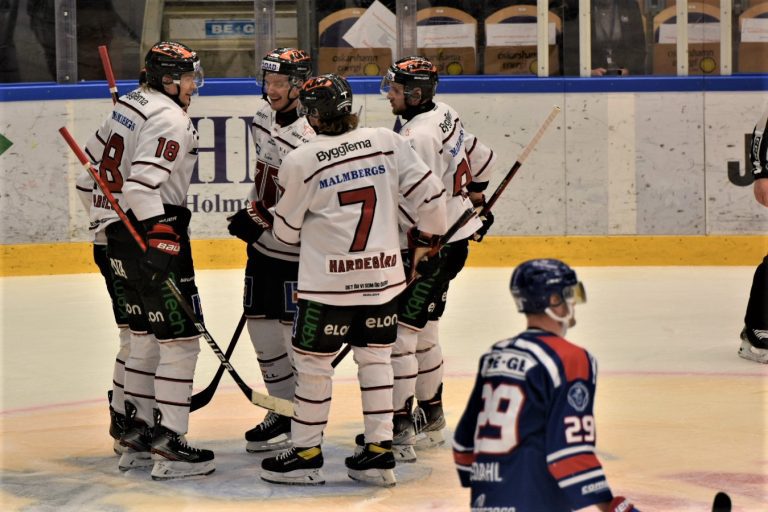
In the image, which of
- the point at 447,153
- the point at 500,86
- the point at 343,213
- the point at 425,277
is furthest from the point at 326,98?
the point at 500,86

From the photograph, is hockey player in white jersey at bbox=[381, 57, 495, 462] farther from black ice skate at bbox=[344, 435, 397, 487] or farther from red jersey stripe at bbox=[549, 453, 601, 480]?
red jersey stripe at bbox=[549, 453, 601, 480]

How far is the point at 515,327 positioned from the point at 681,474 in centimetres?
282

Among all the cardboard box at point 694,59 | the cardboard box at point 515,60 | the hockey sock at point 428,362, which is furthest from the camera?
the cardboard box at point 515,60

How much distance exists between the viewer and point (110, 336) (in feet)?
24.1

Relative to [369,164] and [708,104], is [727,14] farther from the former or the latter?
[369,164]

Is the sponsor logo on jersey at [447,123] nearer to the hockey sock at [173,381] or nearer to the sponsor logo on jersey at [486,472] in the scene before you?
the hockey sock at [173,381]

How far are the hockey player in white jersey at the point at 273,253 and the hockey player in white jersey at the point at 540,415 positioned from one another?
7.43 ft

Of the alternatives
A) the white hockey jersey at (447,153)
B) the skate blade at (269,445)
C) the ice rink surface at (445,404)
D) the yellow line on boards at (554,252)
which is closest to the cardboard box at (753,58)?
the yellow line on boards at (554,252)

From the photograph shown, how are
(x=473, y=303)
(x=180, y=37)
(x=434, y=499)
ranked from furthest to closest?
(x=180, y=37), (x=473, y=303), (x=434, y=499)

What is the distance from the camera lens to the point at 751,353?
6.48m

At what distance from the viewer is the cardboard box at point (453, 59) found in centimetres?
979

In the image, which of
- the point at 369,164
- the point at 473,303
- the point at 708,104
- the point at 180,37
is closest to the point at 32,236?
the point at 180,37

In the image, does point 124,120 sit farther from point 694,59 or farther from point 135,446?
point 694,59

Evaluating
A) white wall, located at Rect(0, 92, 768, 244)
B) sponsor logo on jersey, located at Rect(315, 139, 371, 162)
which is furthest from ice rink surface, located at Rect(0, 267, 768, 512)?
sponsor logo on jersey, located at Rect(315, 139, 371, 162)
